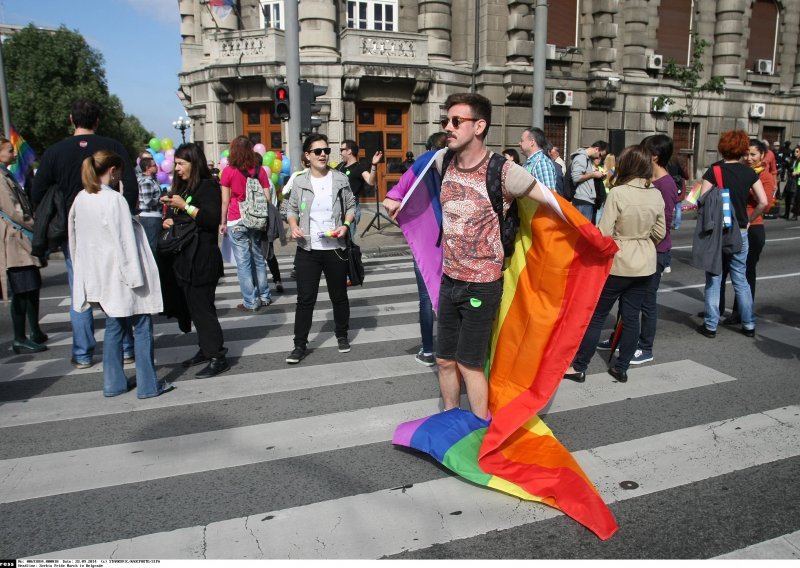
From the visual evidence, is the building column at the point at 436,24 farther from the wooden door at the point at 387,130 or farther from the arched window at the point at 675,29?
the arched window at the point at 675,29

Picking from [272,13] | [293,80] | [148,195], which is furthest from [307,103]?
[272,13]

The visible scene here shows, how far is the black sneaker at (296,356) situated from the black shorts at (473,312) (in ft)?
7.18

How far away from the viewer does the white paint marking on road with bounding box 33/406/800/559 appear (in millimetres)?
2820

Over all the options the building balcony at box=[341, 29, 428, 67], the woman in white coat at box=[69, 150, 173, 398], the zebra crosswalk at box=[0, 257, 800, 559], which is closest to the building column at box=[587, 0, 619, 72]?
the building balcony at box=[341, 29, 428, 67]

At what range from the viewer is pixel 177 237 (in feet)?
16.5

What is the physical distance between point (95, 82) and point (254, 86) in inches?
1200

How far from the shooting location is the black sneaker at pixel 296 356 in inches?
215

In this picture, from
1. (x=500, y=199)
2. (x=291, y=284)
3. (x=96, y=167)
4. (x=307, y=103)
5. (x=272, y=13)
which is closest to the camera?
(x=500, y=199)

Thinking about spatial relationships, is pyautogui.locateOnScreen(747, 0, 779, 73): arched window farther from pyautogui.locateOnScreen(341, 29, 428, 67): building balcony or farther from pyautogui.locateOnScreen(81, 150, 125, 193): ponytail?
pyautogui.locateOnScreen(81, 150, 125, 193): ponytail

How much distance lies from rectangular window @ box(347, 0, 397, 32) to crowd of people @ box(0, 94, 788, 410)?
14.8 metres

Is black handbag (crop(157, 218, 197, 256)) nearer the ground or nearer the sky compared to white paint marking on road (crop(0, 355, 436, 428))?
nearer the sky

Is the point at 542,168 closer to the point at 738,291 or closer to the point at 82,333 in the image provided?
the point at 738,291

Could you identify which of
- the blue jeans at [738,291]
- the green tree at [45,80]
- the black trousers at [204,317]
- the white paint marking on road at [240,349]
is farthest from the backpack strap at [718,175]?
the green tree at [45,80]

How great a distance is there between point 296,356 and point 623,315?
9.26ft
